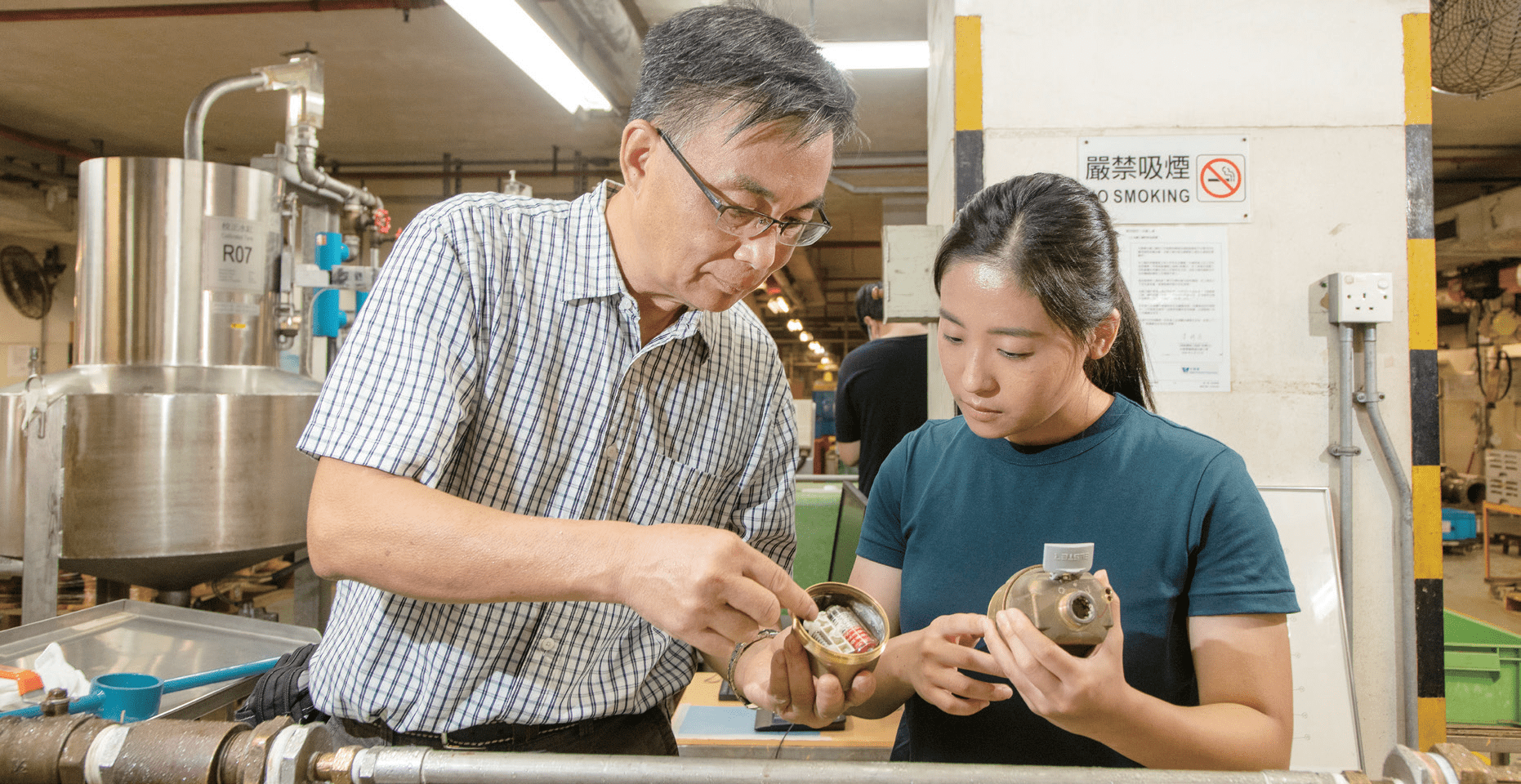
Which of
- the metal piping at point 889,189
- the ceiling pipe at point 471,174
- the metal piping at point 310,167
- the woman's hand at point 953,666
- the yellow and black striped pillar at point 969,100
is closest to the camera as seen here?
the woman's hand at point 953,666

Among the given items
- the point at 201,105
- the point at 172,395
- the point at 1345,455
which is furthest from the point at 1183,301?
the point at 201,105

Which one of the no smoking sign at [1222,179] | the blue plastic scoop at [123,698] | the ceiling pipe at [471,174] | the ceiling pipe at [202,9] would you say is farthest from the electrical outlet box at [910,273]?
the ceiling pipe at [471,174]

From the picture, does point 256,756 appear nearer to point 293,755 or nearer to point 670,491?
point 293,755

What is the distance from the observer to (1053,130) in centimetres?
237

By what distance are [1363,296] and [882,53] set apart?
291 centimetres

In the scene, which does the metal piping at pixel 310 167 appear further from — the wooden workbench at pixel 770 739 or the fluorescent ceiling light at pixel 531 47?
the wooden workbench at pixel 770 739

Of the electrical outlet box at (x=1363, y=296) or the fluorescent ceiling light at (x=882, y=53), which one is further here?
the fluorescent ceiling light at (x=882, y=53)

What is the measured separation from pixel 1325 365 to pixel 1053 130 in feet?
3.19

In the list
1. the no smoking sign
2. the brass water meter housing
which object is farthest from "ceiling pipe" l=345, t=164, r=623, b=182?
the brass water meter housing

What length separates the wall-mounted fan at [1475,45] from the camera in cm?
276

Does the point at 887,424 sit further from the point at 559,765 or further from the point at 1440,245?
the point at 1440,245

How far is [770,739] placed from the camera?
189cm

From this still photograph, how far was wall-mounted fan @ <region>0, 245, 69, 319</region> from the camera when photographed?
340 inches

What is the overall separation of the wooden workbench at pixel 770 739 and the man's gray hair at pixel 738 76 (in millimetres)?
1268
